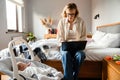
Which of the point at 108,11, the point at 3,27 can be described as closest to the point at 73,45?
the point at 108,11

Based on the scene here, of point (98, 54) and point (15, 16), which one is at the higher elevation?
point (15, 16)

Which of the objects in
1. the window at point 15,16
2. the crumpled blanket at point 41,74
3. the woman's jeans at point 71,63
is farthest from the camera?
the window at point 15,16

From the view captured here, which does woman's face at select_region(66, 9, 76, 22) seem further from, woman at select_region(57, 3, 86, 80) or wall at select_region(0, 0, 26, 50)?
wall at select_region(0, 0, 26, 50)

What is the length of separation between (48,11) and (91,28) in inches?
61.0

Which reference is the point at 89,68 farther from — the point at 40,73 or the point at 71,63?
the point at 40,73

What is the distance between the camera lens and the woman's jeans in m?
2.16

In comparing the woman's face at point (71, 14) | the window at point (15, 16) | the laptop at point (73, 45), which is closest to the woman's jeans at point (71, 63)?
the laptop at point (73, 45)

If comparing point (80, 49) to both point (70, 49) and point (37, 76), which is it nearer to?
point (70, 49)

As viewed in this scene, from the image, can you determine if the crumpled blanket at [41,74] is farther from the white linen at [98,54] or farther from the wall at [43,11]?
the wall at [43,11]

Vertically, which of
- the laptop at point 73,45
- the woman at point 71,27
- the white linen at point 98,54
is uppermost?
the woman at point 71,27

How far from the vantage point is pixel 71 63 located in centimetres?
223

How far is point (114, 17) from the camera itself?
335 cm

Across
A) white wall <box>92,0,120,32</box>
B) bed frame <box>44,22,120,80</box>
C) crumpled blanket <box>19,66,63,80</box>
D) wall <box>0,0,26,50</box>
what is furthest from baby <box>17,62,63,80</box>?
wall <box>0,0,26,50</box>

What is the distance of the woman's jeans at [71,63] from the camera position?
7.09 ft
